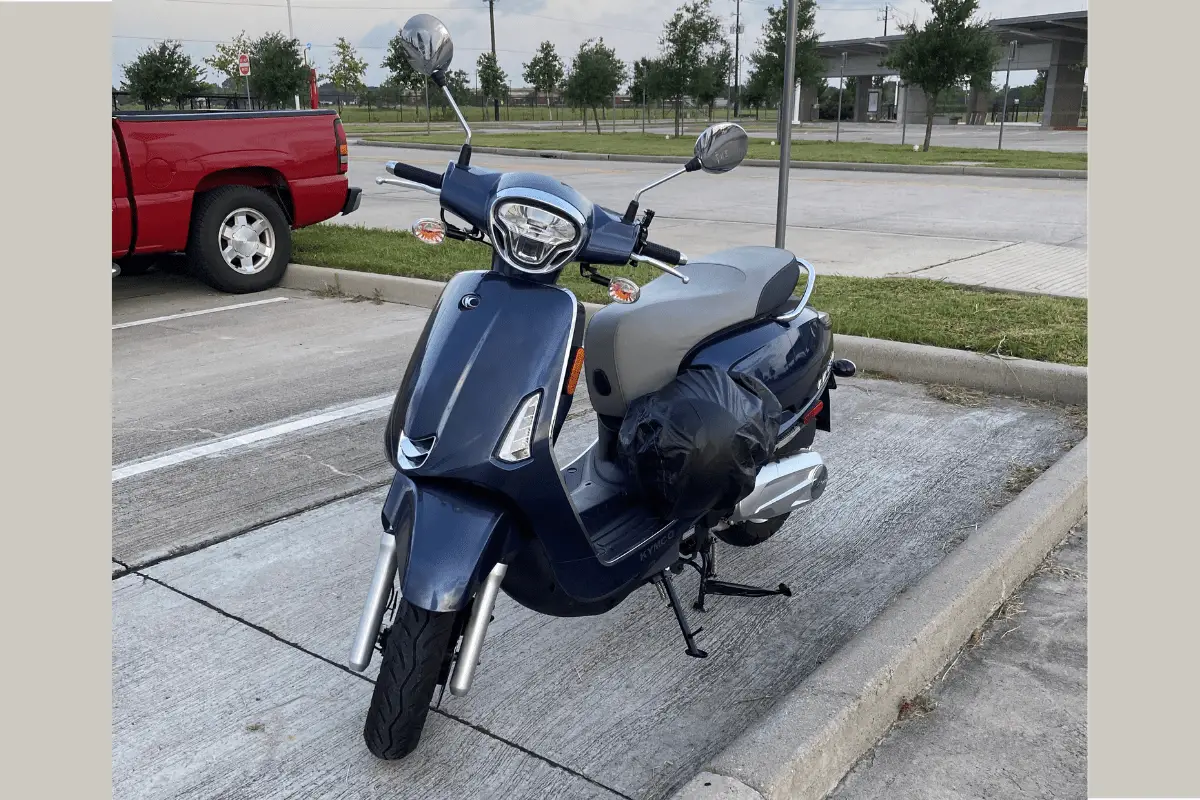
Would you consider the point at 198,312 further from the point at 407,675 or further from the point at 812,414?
the point at 407,675

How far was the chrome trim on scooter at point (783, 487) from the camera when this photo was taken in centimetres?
309

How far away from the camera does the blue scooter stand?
94.0 inches

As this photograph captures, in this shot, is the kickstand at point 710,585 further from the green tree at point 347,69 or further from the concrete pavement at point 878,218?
the green tree at point 347,69

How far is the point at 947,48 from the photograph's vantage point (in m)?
24.7

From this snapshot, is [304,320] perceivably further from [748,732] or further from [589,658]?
[748,732]

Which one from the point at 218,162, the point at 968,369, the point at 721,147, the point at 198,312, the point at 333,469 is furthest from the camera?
the point at 218,162

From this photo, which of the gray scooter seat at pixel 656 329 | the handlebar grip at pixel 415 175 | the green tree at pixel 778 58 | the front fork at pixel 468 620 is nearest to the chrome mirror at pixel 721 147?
the gray scooter seat at pixel 656 329

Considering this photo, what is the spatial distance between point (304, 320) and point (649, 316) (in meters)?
4.82

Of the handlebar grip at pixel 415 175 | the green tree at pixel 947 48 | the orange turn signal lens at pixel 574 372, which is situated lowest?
the orange turn signal lens at pixel 574 372

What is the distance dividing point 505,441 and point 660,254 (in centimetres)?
75

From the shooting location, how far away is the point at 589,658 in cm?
304

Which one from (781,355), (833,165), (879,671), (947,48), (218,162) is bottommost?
(879,671)

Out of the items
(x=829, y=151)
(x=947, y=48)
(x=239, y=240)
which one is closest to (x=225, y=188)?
(x=239, y=240)

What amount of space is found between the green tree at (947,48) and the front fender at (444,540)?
2397cm
